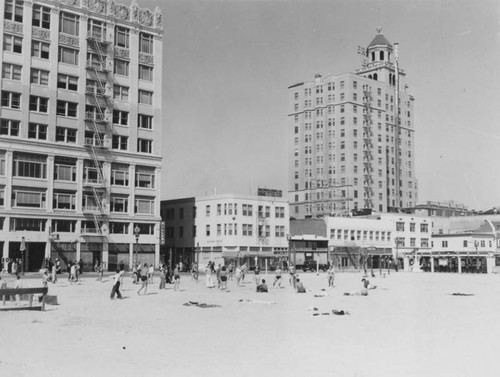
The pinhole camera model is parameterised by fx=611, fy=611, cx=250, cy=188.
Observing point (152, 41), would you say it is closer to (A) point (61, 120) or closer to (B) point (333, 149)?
(A) point (61, 120)

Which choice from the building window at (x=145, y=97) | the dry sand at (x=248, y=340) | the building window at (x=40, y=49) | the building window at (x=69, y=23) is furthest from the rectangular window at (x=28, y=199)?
the dry sand at (x=248, y=340)

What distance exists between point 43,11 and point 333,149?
276 feet

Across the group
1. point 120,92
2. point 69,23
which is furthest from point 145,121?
point 69,23

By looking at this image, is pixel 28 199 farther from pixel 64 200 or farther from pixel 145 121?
pixel 145 121

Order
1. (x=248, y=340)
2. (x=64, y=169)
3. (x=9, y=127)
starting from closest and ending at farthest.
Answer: (x=248, y=340)
(x=9, y=127)
(x=64, y=169)

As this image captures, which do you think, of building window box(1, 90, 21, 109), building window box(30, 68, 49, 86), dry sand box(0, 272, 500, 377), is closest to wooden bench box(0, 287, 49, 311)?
dry sand box(0, 272, 500, 377)

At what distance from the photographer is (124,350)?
16.8 m

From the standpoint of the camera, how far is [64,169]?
2825 inches

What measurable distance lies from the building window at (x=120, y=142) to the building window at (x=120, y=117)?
1783 millimetres

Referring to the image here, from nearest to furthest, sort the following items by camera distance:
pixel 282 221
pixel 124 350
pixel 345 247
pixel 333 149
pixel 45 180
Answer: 1. pixel 124 350
2. pixel 45 180
3. pixel 282 221
4. pixel 345 247
5. pixel 333 149

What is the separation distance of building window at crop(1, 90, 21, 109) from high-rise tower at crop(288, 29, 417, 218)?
257ft

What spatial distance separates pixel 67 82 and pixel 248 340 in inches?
2418

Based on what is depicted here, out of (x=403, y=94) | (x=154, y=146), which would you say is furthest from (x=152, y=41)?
(x=403, y=94)

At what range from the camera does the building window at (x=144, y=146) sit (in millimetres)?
79188
